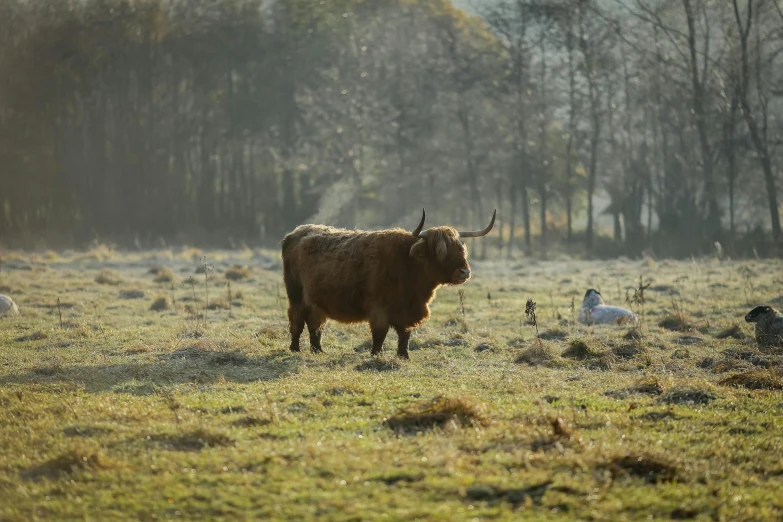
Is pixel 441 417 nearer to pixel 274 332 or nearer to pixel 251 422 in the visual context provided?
pixel 251 422

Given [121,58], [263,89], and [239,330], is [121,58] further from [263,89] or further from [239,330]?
[239,330]

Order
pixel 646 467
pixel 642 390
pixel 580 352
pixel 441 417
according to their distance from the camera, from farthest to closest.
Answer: pixel 580 352 → pixel 642 390 → pixel 441 417 → pixel 646 467

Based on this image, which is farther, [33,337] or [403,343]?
[33,337]

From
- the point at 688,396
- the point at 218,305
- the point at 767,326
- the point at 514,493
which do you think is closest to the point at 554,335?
the point at 767,326

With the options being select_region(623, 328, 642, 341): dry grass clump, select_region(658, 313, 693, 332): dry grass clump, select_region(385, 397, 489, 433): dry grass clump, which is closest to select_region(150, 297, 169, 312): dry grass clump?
select_region(623, 328, 642, 341): dry grass clump

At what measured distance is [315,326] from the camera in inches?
616

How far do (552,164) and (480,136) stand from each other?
170 inches

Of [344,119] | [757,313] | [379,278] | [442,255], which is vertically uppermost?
[344,119]

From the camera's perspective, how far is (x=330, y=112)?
61.4 metres

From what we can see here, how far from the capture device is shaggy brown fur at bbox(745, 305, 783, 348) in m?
15.9

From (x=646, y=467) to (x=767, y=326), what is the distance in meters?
8.94

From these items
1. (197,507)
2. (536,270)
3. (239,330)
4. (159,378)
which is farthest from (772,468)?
(536,270)

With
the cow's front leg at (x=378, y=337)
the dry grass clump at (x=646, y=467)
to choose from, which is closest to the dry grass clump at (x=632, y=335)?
the cow's front leg at (x=378, y=337)

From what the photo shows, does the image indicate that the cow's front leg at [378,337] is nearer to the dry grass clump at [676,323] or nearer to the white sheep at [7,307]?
the dry grass clump at [676,323]
